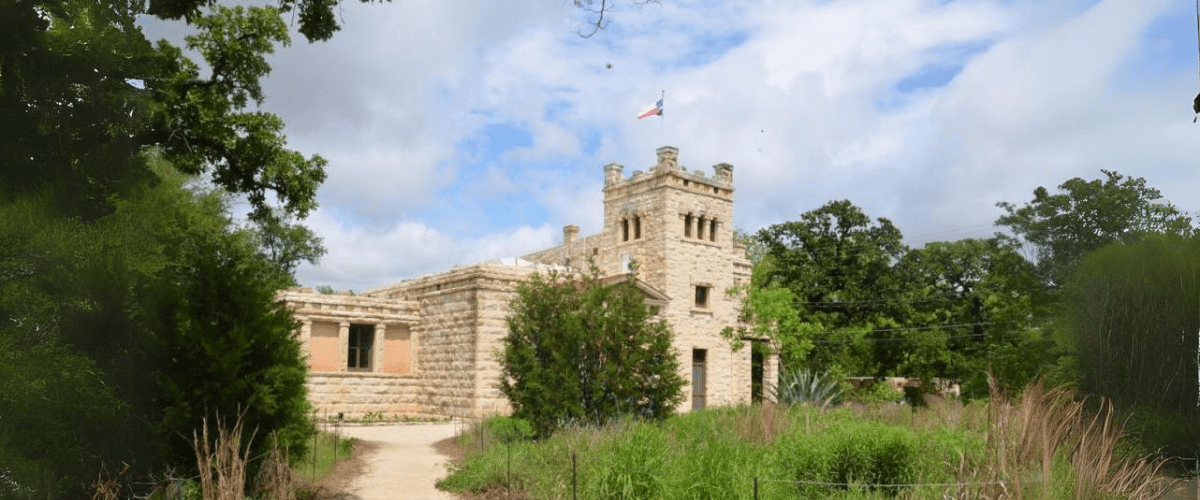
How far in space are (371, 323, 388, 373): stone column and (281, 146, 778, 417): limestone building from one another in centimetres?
3

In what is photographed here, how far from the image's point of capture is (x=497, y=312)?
22188 mm

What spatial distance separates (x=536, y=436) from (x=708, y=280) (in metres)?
14.7

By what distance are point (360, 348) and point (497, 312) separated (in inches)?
166

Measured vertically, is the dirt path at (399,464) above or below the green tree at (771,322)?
below

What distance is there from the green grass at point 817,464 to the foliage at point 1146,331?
1733 millimetres

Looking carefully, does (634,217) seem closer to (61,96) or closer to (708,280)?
(708,280)

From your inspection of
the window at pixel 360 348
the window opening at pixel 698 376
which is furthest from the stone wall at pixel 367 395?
the window opening at pixel 698 376

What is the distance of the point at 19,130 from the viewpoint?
26.9ft

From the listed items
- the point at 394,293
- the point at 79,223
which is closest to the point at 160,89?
the point at 79,223

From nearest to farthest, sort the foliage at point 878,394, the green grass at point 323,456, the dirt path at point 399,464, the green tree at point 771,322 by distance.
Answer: the dirt path at point 399,464 → the green grass at point 323,456 → the foliage at point 878,394 → the green tree at point 771,322

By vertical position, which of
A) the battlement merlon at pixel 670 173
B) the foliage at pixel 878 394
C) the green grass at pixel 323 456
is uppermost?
the battlement merlon at pixel 670 173

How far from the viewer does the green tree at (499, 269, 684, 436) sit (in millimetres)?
14422

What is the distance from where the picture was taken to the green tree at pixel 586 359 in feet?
47.3

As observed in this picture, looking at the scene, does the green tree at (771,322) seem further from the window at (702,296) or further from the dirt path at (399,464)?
the dirt path at (399,464)
